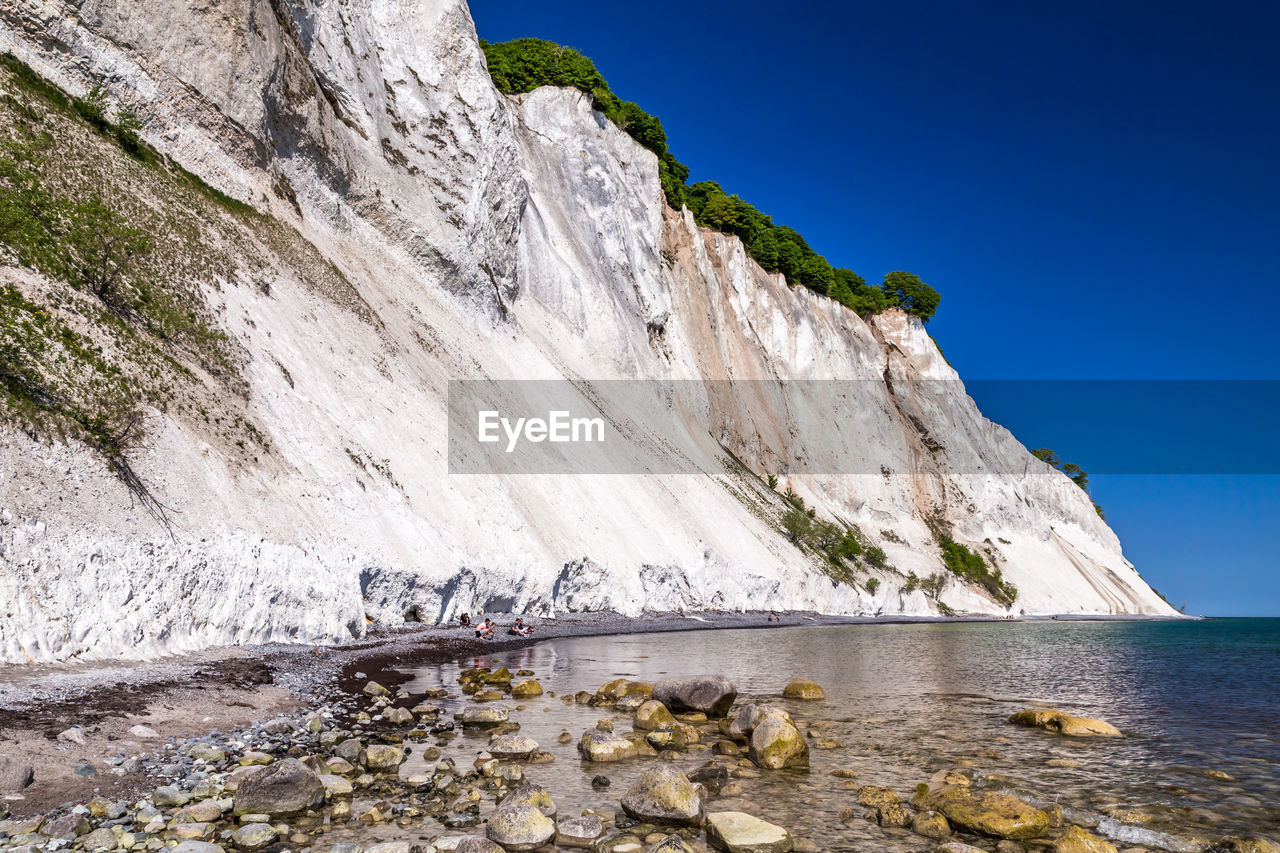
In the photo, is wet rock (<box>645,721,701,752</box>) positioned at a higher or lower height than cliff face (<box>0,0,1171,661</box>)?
lower

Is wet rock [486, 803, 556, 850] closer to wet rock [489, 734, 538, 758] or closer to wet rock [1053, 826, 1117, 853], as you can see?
wet rock [489, 734, 538, 758]

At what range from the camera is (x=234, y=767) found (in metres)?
9.62

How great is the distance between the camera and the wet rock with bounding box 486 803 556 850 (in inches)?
325

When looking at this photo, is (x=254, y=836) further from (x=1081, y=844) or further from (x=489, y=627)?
(x=489, y=627)

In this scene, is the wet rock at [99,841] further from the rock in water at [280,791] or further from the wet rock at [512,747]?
the wet rock at [512,747]

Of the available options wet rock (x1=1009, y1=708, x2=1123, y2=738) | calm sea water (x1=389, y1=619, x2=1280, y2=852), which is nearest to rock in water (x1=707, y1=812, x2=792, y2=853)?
calm sea water (x1=389, y1=619, x2=1280, y2=852)

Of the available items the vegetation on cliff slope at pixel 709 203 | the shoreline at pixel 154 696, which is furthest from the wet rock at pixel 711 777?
the vegetation on cliff slope at pixel 709 203

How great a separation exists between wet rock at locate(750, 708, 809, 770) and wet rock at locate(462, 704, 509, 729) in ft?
15.6

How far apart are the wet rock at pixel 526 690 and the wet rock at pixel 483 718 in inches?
123

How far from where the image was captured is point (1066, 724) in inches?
610

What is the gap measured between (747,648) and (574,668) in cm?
1111

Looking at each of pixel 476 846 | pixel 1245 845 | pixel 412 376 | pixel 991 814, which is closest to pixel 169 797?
pixel 476 846

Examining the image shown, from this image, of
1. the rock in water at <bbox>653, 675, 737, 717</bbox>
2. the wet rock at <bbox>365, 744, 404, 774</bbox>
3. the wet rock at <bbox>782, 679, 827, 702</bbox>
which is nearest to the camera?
the wet rock at <bbox>365, 744, 404, 774</bbox>

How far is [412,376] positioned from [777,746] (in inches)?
1008
